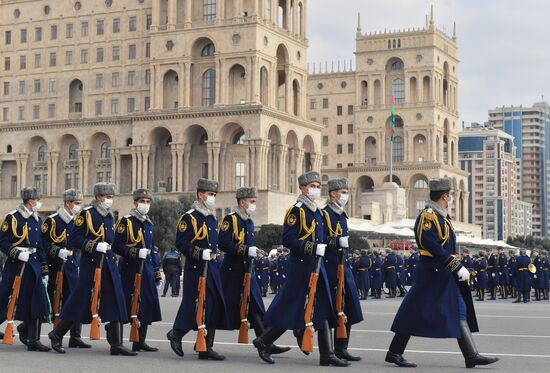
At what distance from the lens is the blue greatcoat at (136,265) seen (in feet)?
49.2

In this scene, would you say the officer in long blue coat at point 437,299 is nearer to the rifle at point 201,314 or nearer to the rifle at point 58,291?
the rifle at point 201,314

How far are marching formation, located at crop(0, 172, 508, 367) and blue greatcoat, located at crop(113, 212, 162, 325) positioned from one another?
15mm

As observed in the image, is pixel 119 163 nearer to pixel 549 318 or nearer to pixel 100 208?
pixel 549 318

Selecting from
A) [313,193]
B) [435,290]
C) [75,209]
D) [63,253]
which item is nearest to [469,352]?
[435,290]

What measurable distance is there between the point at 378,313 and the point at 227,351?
36.6 feet

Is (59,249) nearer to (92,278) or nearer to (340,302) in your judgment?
(92,278)

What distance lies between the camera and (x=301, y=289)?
13562 millimetres

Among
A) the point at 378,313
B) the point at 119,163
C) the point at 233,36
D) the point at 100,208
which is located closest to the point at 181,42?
the point at 233,36

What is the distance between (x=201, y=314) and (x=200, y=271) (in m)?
0.60

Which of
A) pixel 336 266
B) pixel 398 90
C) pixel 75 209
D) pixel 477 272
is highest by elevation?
pixel 398 90

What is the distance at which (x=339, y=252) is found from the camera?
45.8ft

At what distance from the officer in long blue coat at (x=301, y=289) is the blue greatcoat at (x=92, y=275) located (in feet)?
6.81

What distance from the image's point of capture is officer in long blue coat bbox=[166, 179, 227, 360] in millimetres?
14250

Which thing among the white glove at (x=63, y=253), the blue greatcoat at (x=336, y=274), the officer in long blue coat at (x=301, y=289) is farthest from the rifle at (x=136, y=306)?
the blue greatcoat at (x=336, y=274)
